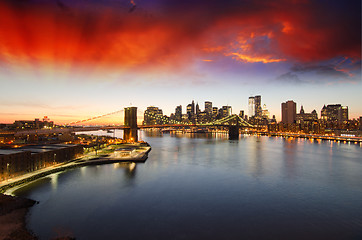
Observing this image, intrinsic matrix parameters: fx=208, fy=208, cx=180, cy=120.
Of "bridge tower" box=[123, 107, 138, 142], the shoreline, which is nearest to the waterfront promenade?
the shoreline

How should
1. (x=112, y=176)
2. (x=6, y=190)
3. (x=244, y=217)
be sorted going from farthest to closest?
1. (x=112, y=176)
2. (x=6, y=190)
3. (x=244, y=217)

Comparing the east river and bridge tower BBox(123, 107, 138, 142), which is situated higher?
bridge tower BBox(123, 107, 138, 142)

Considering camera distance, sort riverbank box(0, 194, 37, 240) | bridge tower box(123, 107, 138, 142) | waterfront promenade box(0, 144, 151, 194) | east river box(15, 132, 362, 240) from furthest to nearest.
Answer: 1. bridge tower box(123, 107, 138, 142)
2. waterfront promenade box(0, 144, 151, 194)
3. east river box(15, 132, 362, 240)
4. riverbank box(0, 194, 37, 240)

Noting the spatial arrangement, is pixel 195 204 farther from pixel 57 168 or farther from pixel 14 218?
pixel 57 168

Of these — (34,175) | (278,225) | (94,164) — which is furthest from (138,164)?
(278,225)

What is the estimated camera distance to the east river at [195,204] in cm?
1344

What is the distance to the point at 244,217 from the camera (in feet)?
51.3

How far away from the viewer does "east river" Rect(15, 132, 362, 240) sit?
13438mm

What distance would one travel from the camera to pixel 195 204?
18.1m

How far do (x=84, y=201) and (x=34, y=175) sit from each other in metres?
8.65

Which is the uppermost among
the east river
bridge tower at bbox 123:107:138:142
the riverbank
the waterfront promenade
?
bridge tower at bbox 123:107:138:142

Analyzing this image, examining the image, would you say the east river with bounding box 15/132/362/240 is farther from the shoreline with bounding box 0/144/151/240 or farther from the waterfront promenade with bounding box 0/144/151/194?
the waterfront promenade with bounding box 0/144/151/194

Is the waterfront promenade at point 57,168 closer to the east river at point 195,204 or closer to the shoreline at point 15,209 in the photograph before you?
the shoreline at point 15,209

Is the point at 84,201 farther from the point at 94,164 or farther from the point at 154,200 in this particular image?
the point at 94,164
